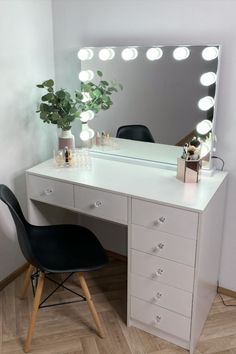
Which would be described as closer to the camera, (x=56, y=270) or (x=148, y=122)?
(x=56, y=270)

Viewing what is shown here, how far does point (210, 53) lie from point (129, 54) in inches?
18.7

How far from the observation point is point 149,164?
221 cm

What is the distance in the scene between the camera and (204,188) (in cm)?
189

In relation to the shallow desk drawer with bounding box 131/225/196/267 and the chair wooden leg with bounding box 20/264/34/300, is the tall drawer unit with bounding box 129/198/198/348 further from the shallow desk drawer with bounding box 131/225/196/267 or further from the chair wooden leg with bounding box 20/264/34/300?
the chair wooden leg with bounding box 20/264/34/300

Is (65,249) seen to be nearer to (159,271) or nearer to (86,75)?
(159,271)

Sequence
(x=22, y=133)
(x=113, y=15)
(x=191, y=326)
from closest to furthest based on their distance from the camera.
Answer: (x=191, y=326) → (x=113, y=15) → (x=22, y=133)

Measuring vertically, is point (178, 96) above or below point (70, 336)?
above

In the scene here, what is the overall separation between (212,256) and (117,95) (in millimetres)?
1084

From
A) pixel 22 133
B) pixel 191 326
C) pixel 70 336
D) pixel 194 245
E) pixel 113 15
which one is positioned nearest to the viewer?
pixel 194 245

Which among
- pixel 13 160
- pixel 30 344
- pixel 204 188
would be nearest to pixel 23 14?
pixel 13 160

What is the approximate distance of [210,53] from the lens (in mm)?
1945

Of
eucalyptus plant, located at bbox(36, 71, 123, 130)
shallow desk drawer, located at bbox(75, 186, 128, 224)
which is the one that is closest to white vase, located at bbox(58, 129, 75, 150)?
eucalyptus plant, located at bbox(36, 71, 123, 130)

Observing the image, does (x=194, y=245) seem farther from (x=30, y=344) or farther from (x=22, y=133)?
(x=22, y=133)

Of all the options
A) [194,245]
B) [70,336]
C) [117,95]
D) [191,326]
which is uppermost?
[117,95]
